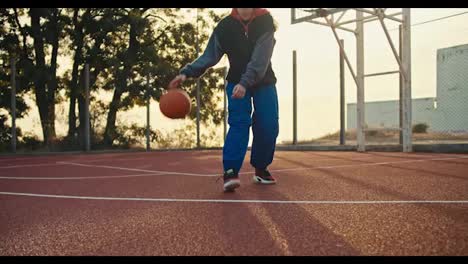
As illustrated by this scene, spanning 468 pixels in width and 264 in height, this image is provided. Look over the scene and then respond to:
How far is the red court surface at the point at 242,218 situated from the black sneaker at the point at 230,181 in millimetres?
59

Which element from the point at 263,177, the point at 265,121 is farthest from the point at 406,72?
the point at 265,121

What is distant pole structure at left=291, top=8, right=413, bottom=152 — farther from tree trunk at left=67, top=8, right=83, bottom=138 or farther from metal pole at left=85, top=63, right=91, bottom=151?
tree trunk at left=67, top=8, right=83, bottom=138

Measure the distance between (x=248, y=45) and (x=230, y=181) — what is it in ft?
3.62

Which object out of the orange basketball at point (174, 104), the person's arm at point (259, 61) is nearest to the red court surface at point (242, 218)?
the orange basketball at point (174, 104)

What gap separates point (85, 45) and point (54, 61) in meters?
1.01

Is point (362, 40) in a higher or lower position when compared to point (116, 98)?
higher

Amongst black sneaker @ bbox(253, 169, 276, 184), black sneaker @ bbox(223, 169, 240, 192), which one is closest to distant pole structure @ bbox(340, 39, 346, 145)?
black sneaker @ bbox(253, 169, 276, 184)

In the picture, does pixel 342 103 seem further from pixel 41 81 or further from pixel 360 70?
pixel 41 81

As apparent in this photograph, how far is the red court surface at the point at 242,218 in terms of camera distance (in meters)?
1.79

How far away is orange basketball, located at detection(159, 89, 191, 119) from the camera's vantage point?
389 cm

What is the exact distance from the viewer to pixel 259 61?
345 cm

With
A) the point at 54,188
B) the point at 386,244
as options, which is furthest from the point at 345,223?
the point at 54,188

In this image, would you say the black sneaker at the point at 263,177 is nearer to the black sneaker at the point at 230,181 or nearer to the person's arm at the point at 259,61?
the black sneaker at the point at 230,181

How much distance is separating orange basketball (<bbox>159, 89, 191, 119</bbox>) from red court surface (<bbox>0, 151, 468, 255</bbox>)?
0.65 meters
